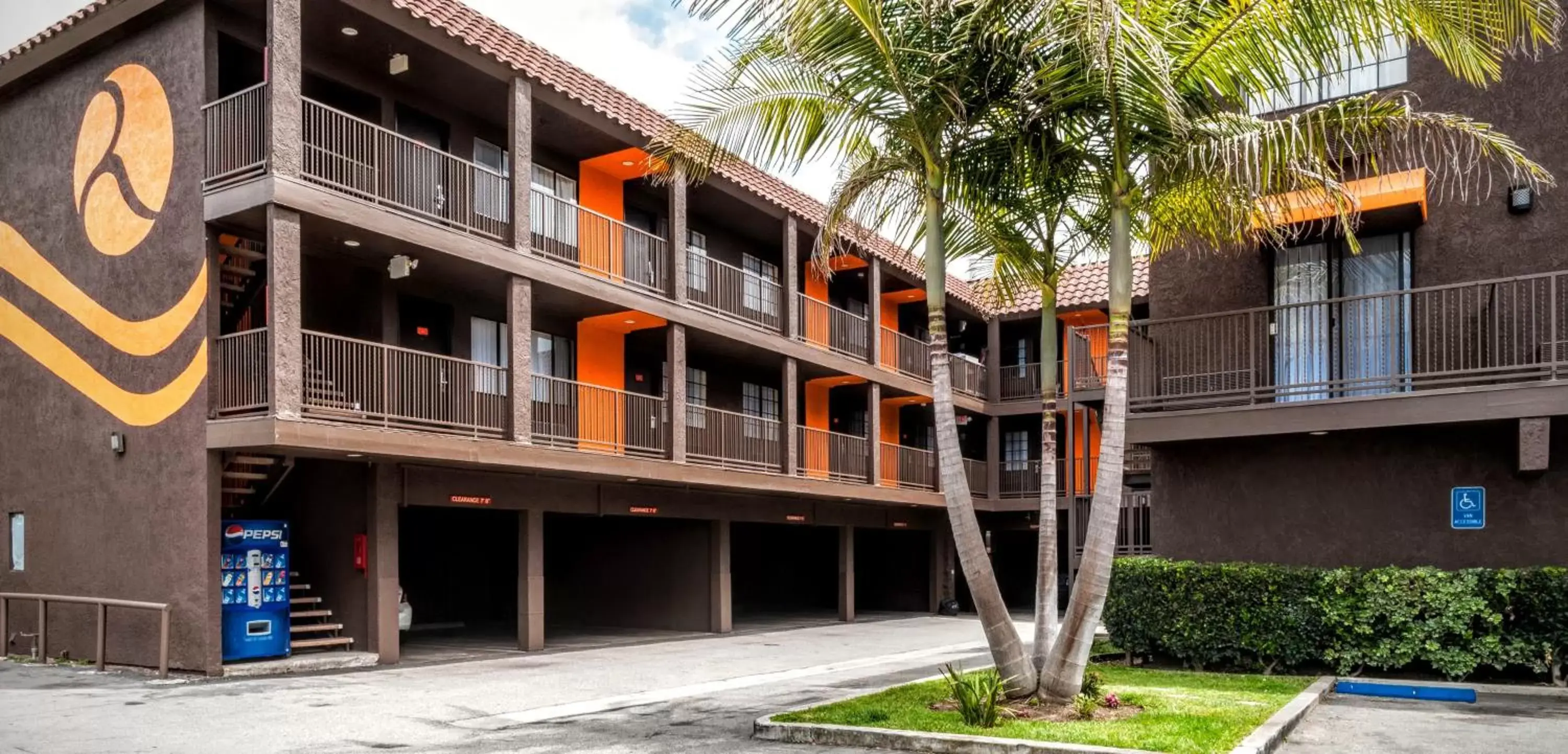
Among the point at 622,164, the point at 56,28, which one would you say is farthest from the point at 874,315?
the point at 56,28

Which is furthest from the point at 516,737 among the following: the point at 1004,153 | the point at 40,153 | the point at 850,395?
the point at 850,395

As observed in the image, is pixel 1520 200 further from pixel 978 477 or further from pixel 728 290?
pixel 978 477

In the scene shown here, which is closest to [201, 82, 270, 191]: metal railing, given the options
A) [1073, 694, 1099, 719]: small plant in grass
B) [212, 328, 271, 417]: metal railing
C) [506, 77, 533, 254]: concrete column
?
[212, 328, 271, 417]: metal railing

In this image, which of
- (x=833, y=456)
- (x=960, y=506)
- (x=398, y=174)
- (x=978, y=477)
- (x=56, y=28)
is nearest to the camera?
(x=960, y=506)

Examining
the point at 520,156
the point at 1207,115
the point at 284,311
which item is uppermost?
the point at 520,156

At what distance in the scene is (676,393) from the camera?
2125cm

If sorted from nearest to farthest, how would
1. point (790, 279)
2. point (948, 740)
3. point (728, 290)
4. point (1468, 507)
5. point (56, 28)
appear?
point (948, 740) → point (1468, 507) → point (56, 28) → point (728, 290) → point (790, 279)

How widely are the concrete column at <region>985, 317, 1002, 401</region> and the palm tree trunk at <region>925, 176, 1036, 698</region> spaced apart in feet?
73.0

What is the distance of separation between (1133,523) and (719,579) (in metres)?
7.80

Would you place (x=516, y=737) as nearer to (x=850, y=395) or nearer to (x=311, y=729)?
(x=311, y=729)

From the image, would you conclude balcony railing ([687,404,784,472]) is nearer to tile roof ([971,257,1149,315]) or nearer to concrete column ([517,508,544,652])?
concrete column ([517,508,544,652])

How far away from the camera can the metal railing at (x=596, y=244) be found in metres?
19.9

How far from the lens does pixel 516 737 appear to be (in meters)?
10.6

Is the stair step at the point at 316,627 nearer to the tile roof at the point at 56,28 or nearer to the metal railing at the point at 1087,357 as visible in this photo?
the tile roof at the point at 56,28
